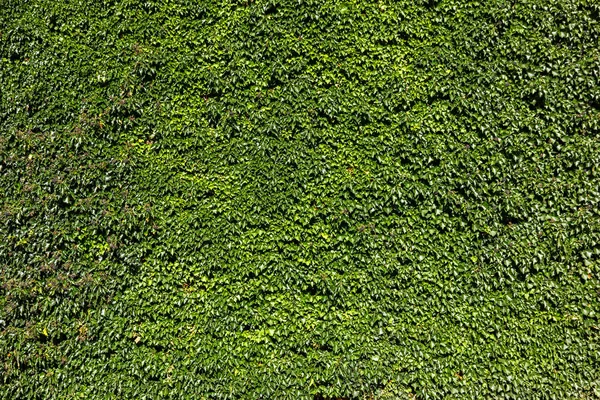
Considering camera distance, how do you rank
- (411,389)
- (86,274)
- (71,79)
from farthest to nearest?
(71,79), (86,274), (411,389)

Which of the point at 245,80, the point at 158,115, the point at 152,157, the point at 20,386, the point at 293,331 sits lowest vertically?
the point at 20,386

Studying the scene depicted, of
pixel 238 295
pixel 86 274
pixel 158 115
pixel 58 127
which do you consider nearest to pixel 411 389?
pixel 238 295

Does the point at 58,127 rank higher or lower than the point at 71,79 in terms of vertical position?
lower

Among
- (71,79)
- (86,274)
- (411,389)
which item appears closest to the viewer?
(411,389)

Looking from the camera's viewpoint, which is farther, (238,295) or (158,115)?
(158,115)

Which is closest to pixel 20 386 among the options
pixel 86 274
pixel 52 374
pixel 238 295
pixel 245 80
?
pixel 52 374

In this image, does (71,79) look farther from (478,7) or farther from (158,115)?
(478,7)
